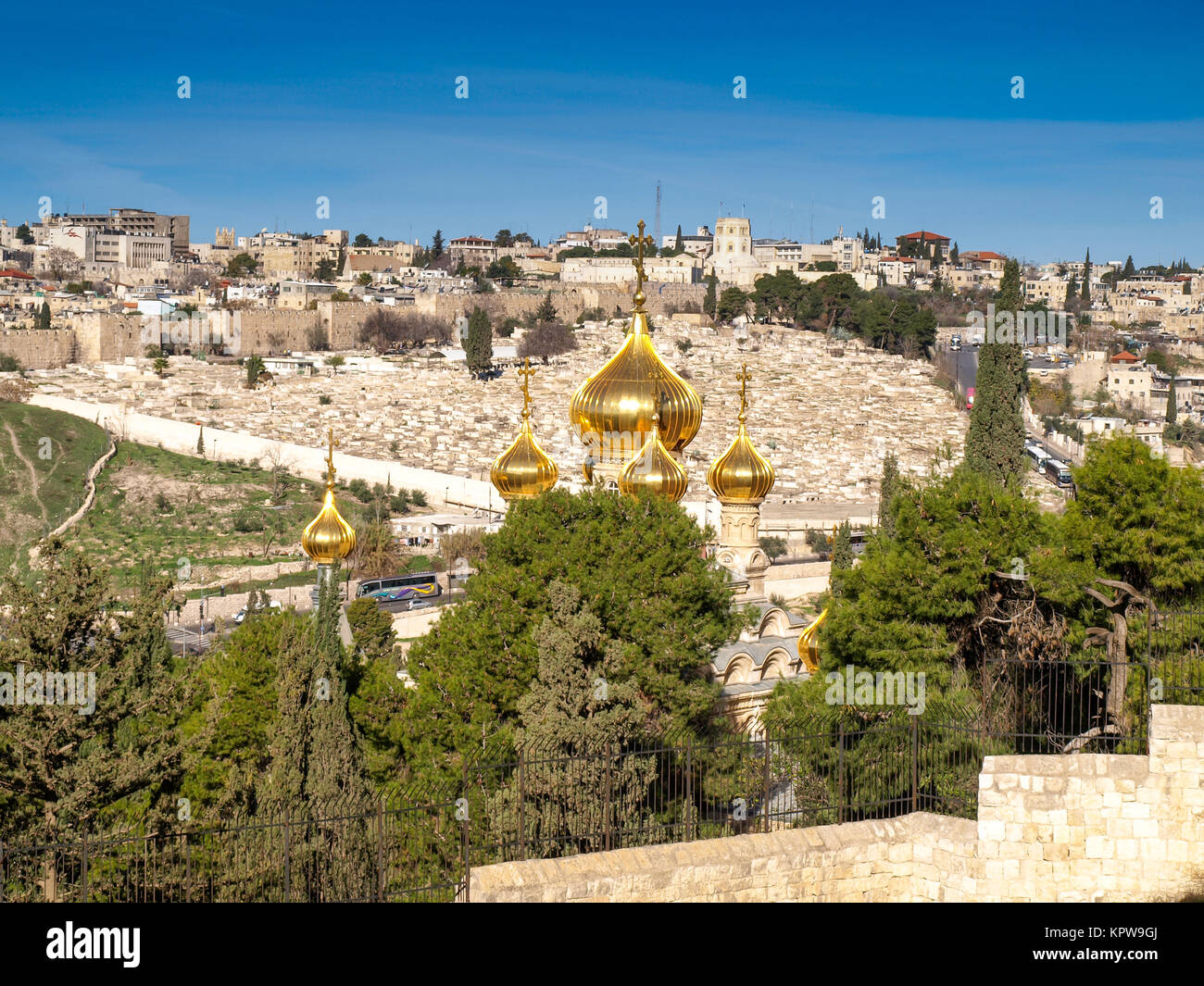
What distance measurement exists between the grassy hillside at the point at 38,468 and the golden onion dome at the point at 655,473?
1923cm

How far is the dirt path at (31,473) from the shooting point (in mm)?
38797

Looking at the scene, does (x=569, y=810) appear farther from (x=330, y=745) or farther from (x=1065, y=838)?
(x=1065, y=838)

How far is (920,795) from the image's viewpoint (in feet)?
28.8

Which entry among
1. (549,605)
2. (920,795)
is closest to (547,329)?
(549,605)

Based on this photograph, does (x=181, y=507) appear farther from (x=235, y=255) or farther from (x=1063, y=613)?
(x=235, y=255)

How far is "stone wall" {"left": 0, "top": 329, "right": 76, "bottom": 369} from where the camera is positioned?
6425 cm

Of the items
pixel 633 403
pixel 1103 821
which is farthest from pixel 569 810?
pixel 633 403

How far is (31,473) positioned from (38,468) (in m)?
0.64

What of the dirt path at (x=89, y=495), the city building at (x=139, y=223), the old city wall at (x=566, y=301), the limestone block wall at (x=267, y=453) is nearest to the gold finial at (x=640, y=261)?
the dirt path at (x=89, y=495)

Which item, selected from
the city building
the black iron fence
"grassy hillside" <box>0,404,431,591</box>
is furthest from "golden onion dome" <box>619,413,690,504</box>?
the city building

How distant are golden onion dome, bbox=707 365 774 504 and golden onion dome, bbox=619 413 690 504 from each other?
818mm

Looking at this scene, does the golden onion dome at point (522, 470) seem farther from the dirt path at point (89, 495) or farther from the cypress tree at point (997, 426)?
the dirt path at point (89, 495)

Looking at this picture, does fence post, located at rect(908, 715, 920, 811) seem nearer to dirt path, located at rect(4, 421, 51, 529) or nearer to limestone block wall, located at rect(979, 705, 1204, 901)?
limestone block wall, located at rect(979, 705, 1204, 901)

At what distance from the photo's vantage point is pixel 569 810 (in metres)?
9.22
